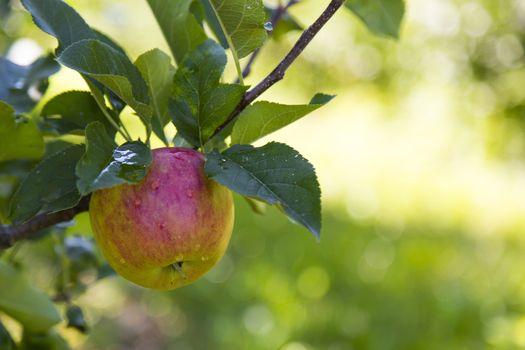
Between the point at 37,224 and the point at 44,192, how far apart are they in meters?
0.10

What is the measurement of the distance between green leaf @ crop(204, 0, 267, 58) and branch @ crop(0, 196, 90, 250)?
22cm

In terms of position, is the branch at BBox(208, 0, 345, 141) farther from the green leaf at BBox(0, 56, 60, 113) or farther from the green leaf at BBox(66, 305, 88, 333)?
the green leaf at BBox(66, 305, 88, 333)

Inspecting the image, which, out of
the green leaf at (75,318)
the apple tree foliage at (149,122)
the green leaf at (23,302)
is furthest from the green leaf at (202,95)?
the green leaf at (75,318)

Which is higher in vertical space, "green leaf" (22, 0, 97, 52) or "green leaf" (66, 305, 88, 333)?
"green leaf" (22, 0, 97, 52)

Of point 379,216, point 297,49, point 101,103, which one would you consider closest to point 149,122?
point 101,103

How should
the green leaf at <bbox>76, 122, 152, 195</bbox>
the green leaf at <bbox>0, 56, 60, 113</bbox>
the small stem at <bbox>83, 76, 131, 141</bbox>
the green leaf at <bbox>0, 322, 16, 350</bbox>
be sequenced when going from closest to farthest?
the green leaf at <bbox>76, 122, 152, 195</bbox>
the small stem at <bbox>83, 76, 131, 141</bbox>
the green leaf at <bbox>0, 322, 16, 350</bbox>
the green leaf at <bbox>0, 56, 60, 113</bbox>

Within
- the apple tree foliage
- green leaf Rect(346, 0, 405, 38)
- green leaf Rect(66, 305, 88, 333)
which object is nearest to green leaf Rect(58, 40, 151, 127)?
the apple tree foliage

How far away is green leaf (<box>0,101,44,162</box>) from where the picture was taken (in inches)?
31.6

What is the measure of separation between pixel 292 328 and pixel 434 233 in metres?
1.97

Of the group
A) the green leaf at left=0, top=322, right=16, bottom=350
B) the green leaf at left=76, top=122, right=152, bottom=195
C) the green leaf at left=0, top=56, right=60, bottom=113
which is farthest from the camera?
the green leaf at left=0, top=56, right=60, bottom=113

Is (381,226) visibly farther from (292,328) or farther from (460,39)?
(460,39)

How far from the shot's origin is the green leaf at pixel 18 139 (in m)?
0.80

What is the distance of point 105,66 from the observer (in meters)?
0.71

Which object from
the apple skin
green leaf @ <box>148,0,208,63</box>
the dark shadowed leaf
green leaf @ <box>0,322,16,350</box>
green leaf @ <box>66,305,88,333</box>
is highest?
green leaf @ <box>148,0,208,63</box>
